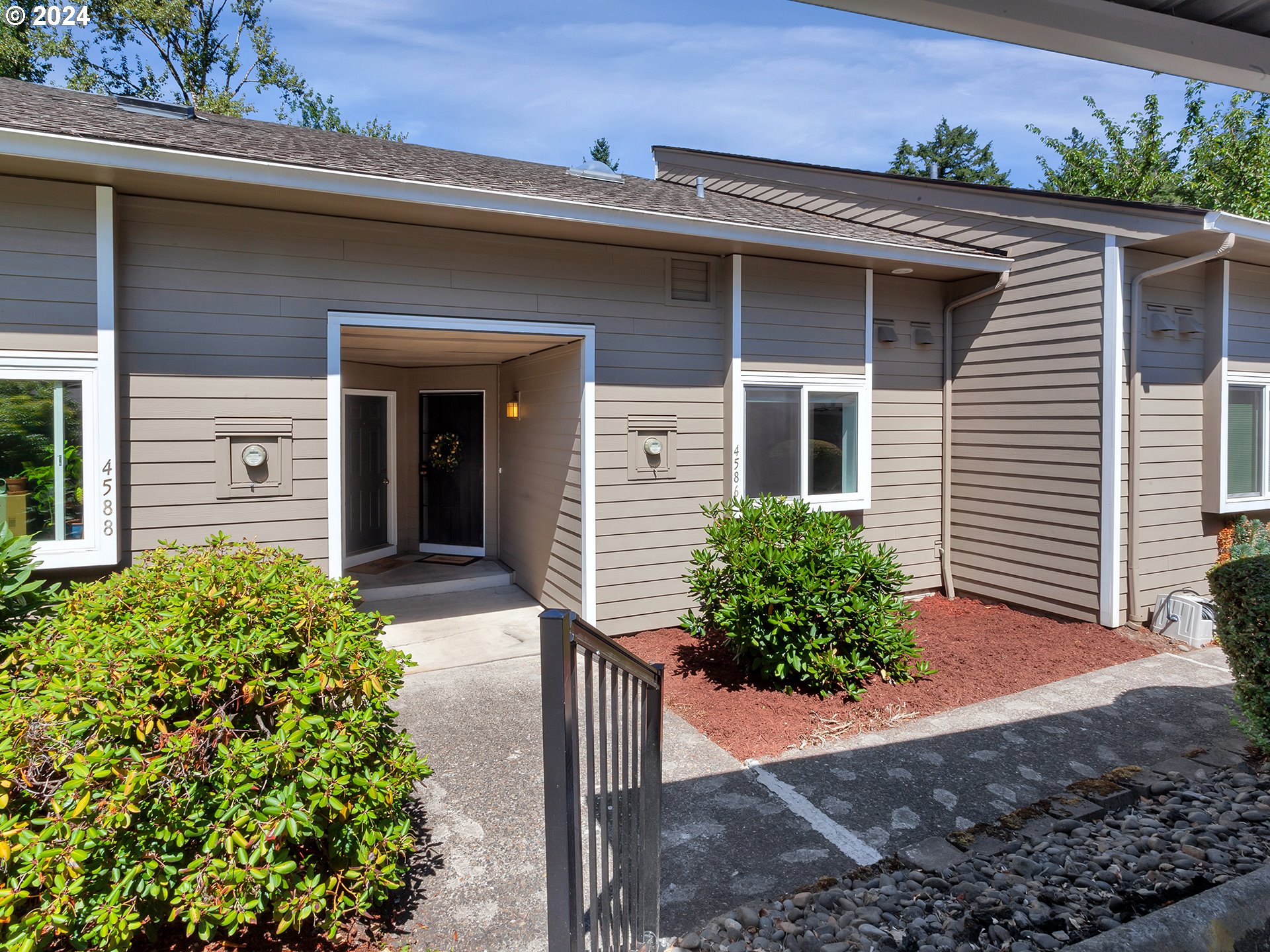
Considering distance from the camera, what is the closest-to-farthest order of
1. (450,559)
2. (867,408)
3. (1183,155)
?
(867,408), (450,559), (1183,155)

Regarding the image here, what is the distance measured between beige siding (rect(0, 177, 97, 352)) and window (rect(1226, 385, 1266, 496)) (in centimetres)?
865

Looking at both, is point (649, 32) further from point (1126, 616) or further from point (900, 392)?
point (1126, 616)

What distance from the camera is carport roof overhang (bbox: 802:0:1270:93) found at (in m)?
1.97

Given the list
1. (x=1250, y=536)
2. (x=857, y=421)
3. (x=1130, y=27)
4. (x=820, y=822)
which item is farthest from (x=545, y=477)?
(x=1250, y=536)

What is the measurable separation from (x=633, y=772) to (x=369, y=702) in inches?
34.7

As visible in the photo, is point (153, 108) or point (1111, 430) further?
point (1111, 430)

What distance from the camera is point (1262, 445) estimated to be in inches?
263

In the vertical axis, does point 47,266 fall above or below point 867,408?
above

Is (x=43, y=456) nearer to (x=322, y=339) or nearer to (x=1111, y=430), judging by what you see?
(x=322, y=339)

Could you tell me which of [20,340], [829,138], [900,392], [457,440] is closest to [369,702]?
[20,340]

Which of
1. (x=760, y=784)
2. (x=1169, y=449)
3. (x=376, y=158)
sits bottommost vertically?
(x=760, y=784)

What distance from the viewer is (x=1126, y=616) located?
5.91 metres

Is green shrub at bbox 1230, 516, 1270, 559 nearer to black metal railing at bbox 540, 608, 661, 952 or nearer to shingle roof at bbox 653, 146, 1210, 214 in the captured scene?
shingle roof at bbox 653, 146, 1210, 214

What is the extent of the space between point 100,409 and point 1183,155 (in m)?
22.6
